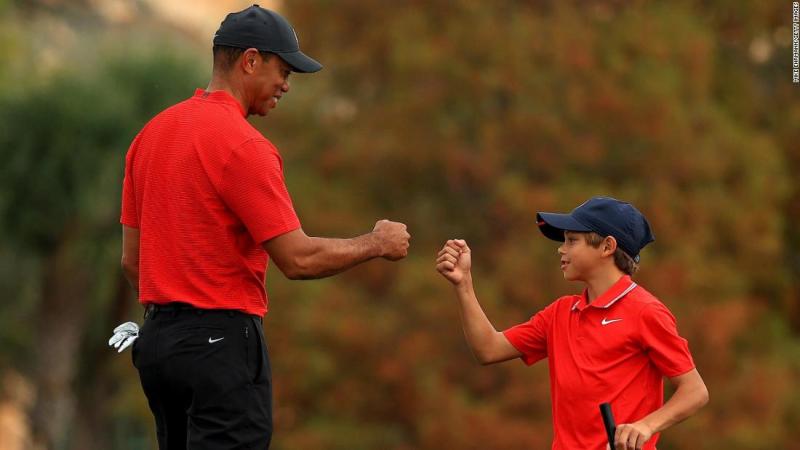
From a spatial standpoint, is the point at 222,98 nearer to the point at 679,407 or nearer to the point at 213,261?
the point at 213,261

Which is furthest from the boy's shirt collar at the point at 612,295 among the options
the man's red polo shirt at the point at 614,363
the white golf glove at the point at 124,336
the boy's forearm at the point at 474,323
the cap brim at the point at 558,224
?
the white golf glove at the point at 124,336

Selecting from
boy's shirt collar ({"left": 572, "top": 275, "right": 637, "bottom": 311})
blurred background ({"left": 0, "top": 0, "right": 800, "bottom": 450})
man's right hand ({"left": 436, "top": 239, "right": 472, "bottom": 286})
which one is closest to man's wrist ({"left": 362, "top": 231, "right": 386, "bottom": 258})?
man's right hand ({"left": 436, "top": 239, "right": 472, "bottom": 286})

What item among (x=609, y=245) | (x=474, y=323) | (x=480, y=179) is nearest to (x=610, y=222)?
(x=609, y=245)

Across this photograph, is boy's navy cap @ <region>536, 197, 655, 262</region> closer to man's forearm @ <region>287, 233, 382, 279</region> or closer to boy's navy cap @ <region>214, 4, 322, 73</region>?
man's forearm @ <region>287, 233, 382, 279</region>

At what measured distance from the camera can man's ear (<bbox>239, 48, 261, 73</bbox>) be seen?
16.6 ft

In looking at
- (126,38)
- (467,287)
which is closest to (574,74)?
(126,38)

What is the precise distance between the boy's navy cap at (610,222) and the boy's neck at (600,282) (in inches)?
4.7

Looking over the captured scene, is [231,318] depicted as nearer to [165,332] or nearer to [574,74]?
[165,332]

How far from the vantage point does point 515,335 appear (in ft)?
18.1

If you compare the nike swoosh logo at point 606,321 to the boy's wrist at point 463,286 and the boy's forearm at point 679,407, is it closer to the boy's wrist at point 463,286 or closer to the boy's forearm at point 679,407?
the boy's forearm at point 679,407

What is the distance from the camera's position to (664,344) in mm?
5074

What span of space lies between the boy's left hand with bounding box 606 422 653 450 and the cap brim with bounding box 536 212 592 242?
0.86 meters

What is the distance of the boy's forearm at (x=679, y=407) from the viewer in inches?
194

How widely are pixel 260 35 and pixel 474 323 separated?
1329 millimetres
